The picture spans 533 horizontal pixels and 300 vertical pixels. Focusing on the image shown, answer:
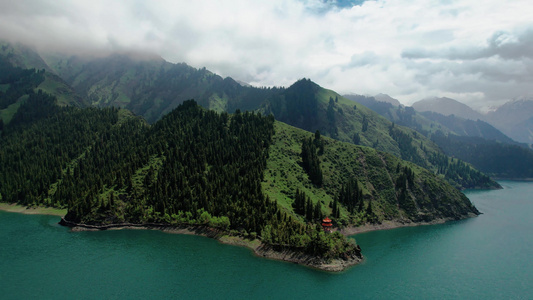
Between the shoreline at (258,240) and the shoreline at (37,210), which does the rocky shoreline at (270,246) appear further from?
the shoreline at (37,210)

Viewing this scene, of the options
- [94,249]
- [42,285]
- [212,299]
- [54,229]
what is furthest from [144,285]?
[54,229]

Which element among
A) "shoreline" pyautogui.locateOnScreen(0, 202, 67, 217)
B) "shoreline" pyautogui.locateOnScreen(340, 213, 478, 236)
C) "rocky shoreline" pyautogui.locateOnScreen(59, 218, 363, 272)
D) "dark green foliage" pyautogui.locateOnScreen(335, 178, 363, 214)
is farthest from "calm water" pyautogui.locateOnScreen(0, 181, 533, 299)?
"dark green foliage" pyautogui.locateOnScreen(335, 178, 363, 214)

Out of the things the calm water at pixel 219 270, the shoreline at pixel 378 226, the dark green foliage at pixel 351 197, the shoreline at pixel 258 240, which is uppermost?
the dark green foliage at pixel 351 197

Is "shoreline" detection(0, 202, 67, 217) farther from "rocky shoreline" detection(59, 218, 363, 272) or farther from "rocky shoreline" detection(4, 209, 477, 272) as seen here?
"rocky shoreline" detection(59, 218, 363, 272)

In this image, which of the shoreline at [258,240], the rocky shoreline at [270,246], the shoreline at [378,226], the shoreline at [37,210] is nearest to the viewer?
the rocky shoreline at [270,246]

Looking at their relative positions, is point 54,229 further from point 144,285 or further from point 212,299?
point 212,299

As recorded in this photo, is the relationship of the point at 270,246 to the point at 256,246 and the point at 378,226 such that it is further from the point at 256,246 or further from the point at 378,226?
the point at 378,226

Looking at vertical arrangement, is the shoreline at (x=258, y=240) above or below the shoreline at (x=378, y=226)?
below

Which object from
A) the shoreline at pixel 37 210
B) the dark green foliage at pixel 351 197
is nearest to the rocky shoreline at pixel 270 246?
the dark green foliage at pixel 351 197
